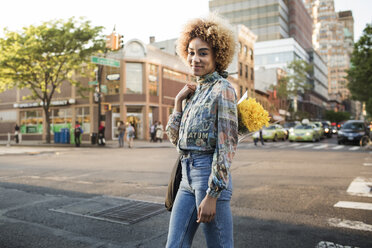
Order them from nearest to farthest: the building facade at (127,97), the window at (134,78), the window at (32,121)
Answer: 1. the building facade at (127,97)
2. the window at (134,78)
3. the window at (32,121)

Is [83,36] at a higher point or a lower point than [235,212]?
higher

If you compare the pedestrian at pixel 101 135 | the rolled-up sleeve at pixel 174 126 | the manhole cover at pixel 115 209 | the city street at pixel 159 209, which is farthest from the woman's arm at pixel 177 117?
the pedestrian at pixel 101 135

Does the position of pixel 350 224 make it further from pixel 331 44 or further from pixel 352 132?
pixel 331 44

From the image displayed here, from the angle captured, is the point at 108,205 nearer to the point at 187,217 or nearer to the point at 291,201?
the point at 291,201

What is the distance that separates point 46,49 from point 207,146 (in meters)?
25.8

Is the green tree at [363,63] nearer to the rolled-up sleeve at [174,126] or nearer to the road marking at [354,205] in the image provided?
the road marking at [354,205]

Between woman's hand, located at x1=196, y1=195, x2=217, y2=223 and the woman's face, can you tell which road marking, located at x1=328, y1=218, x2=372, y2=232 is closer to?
woman's hand, located at x1=196, y1=195, x2=217, y2=223

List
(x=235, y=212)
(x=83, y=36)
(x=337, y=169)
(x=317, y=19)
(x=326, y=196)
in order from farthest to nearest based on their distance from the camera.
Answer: (x=317, y=19) < (x=83, y=36) < (x=337, y=169) < (x=326, y=196) < (x=235, y=212)

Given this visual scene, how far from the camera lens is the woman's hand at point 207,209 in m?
1.77

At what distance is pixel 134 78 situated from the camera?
31.3 metres

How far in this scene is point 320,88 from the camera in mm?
104875

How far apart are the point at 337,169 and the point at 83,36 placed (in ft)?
69.9

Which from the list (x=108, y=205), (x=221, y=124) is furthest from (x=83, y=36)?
(x=221, y=124)

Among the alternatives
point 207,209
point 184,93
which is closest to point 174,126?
point 184,93
